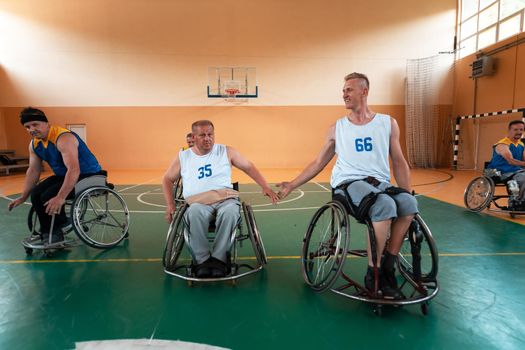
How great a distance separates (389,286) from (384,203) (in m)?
0.45

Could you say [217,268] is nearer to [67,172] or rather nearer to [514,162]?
[67,172]

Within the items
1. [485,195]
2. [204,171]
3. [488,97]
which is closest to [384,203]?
[204,171]

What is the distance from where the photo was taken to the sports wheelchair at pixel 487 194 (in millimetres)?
3626

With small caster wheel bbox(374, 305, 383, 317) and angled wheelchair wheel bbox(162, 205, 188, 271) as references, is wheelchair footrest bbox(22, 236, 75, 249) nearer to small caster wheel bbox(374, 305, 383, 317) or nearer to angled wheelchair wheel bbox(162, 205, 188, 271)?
angled wheelchair wheel bbox(162, 205, 188, 271)

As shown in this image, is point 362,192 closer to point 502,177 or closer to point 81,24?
point 502,177

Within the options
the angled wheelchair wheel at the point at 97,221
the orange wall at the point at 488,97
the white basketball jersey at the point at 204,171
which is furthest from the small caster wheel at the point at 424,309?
the orange wall at the point at 488,97

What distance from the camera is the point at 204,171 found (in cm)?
222

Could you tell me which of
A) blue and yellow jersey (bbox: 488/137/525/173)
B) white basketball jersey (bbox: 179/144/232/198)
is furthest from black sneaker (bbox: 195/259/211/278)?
blue and yellow jersey (bbox: 488/137/525/173)

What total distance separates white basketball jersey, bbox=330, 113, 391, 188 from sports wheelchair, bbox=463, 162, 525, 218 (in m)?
2.56

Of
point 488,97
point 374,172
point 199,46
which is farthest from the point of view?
point 199,46

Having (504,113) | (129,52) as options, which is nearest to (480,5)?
(504,113)

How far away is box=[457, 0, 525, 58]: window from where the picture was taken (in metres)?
7.45

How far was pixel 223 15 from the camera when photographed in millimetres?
9352

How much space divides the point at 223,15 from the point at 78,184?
26.8 feet
